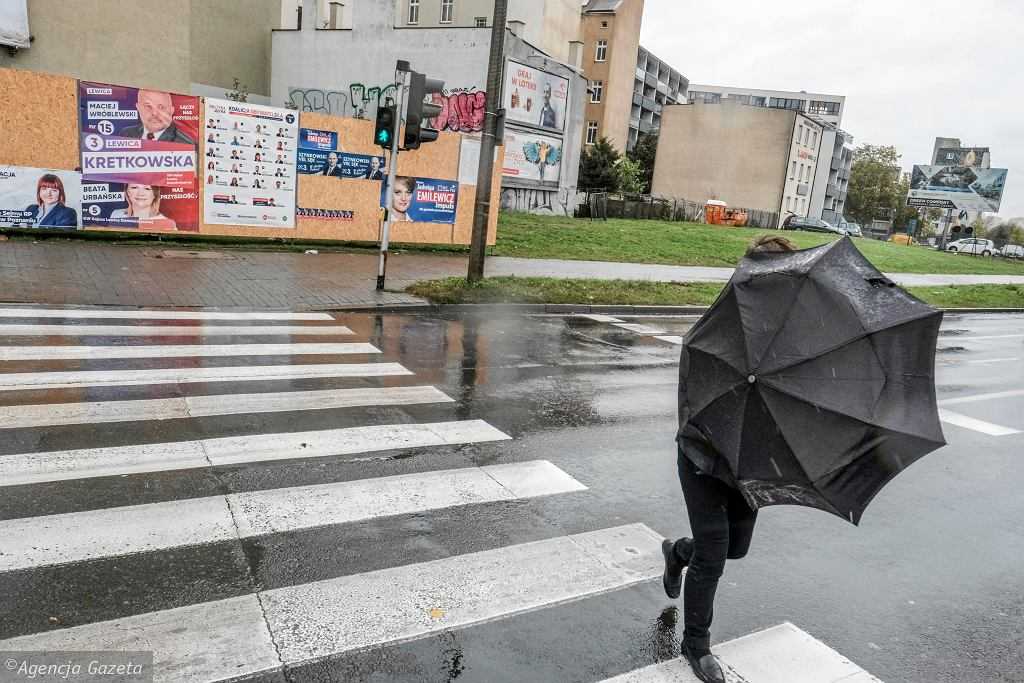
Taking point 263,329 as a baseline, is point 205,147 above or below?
above

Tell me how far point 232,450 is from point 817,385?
162 inches

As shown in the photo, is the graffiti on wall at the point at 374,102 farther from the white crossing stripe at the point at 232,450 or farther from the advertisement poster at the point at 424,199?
the white crossing stripe at the point at 232,450

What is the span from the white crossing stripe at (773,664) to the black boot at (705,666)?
0.04 m

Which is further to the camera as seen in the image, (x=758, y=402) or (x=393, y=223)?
(x=393, y=223)

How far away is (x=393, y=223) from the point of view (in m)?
18.7

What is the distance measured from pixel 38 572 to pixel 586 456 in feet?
12.4

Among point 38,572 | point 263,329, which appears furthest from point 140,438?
point 263,329

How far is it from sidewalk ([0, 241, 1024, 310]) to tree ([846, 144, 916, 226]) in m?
94.5

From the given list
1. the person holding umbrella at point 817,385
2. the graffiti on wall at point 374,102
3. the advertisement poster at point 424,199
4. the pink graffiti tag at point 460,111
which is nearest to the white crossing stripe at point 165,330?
the person holding umbrella at point 817,385

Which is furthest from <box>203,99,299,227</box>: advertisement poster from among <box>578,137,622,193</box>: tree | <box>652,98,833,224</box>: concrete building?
<box>652,98,833,224</box>: concrete building

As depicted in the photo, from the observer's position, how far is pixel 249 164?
16.4m

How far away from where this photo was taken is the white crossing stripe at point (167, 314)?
31.0 feet

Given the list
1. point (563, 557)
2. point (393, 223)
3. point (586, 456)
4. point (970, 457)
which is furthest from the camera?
point (393, 223)

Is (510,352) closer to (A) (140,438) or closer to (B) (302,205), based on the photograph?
(A) (140,438)
